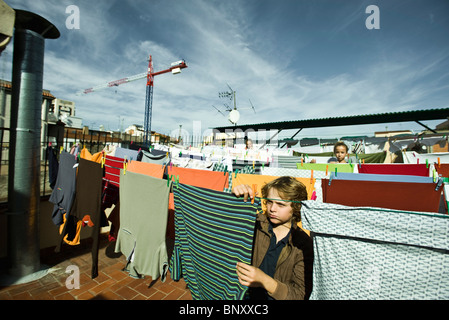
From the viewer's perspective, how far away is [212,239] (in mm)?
1612

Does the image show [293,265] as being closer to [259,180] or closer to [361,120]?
[259,180]

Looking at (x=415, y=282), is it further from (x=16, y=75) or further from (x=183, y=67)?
(x=183, y=67)

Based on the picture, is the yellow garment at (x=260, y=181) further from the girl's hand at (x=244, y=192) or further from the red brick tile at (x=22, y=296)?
the red brick tile at (x=22, y=296)

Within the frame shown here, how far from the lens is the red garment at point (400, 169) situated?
9.44ft

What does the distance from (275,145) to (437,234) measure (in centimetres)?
826

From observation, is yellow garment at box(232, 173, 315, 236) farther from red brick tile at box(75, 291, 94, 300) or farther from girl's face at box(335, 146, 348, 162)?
red brick tile at box(75, 291, 94, 300)

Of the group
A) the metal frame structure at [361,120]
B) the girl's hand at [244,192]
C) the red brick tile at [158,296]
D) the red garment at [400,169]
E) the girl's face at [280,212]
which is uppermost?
the metal frame structure at [361,120]

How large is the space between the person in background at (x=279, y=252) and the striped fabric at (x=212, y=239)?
104 millimetres

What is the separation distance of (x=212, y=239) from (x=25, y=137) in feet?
11.4

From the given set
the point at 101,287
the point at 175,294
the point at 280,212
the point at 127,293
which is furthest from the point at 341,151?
the point at 101,287

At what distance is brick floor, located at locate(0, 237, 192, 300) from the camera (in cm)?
282

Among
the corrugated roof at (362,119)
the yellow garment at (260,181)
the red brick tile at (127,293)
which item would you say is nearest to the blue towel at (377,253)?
the yellow garment at (260,181)

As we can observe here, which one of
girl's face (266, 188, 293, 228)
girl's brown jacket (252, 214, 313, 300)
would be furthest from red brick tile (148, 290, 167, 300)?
girl's face (266, 188, 293, 228)
